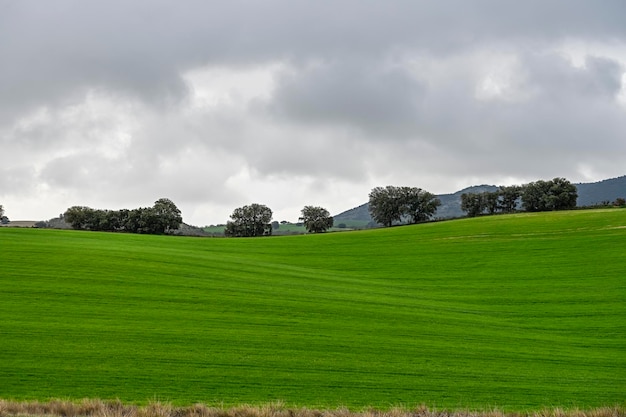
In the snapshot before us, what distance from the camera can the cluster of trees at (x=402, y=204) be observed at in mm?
107188

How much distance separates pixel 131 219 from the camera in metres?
97.4

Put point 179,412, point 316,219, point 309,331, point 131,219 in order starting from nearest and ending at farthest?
point 179,412 → point 309,331 → point 131,219 → point 316,219

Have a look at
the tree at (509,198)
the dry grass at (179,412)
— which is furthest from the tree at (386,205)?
the dry grass at (179,412)

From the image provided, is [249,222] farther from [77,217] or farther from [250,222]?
[77,217]

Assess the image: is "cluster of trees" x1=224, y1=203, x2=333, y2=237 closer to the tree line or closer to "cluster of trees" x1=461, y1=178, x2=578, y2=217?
the tree line

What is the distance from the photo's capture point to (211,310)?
22891 millimetres

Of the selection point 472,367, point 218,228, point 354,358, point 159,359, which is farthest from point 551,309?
point 218,228

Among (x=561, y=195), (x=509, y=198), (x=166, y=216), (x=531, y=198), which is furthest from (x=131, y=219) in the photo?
(x=561, y=195)

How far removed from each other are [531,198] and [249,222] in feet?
170

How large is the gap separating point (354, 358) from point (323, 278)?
19.2 metres

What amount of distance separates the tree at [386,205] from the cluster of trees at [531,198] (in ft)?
44.2

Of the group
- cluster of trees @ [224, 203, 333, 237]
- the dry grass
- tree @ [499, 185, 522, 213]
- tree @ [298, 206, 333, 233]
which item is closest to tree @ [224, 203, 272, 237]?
cluster of trees @ [224, 203, 333, 237]

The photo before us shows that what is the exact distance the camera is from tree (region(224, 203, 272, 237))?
110000 mm

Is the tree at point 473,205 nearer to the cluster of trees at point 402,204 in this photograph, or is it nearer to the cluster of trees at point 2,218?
the cluster of trees at point 402,204
